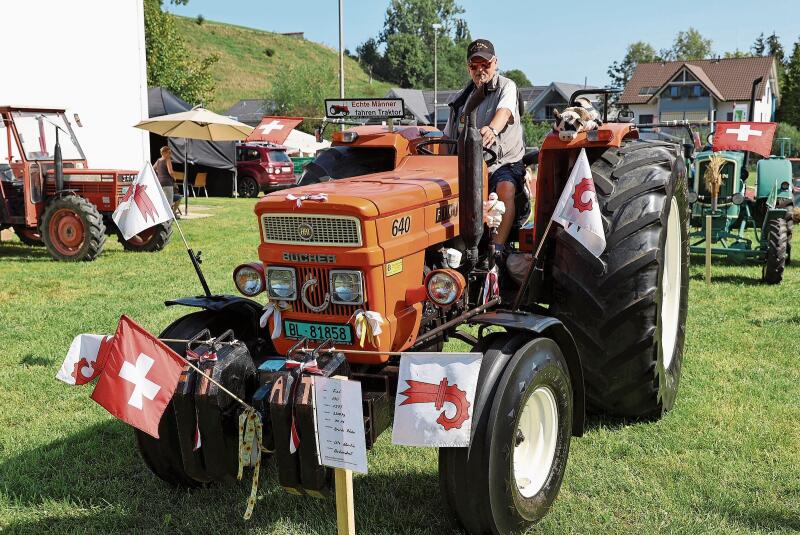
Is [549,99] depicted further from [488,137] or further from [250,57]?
[488,137]

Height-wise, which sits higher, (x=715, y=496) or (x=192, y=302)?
(x=192, y=302)

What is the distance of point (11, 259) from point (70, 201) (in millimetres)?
1411

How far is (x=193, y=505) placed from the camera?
12.3ft

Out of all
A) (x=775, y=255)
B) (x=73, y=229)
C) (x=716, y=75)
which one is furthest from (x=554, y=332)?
(x=716, y=75)

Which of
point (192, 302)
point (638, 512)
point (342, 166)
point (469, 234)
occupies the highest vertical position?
point (342, 166)

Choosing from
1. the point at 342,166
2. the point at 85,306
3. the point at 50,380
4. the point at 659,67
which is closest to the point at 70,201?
the point at 85,306

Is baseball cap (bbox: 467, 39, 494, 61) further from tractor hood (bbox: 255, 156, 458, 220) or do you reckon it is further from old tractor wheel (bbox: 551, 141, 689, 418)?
old tractor wheel (bbox: 551, 141, 689, 418)

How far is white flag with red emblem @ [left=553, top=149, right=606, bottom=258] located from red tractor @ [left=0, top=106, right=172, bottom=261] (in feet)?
30.5

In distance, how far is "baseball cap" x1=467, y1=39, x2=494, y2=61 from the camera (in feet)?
15.1

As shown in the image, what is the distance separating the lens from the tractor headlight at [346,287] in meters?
3.43

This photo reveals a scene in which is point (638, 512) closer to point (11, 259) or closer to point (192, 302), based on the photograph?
point (192, 302)

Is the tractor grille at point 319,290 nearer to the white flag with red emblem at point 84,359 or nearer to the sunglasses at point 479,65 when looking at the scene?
the white flag with red emblem at point 84,359

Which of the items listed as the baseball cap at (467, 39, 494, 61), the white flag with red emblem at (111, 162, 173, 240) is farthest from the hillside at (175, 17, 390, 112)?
the white flag with red emblem at (111, 162, 173, 240)

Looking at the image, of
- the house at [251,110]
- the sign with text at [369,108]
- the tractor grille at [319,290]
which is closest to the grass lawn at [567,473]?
the tractor grille at [319,290]
